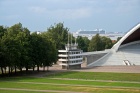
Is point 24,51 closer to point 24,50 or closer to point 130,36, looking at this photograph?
point 24,50

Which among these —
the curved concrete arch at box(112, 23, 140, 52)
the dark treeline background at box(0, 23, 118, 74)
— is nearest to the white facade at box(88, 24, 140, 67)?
the curved concrete arch at box(112, 23, 140, 52)

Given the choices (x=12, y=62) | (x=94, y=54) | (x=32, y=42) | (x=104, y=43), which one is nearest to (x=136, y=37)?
(x=94, y=54)

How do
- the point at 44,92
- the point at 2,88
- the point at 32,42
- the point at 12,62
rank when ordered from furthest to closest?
the point at 32,42
the point at 12,62
the point at 2,88
the point at 44,92

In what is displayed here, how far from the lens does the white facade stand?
68.8 meters

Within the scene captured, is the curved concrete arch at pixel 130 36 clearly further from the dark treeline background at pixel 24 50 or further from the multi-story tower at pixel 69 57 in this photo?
the dark treeline background at pixel 24 50

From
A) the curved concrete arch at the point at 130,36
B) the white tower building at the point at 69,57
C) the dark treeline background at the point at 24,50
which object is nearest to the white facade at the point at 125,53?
the curved concrete arch at the point at 130,36

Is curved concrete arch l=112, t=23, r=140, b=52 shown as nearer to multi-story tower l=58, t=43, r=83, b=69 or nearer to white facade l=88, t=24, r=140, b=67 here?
white facade l=88, t=24, r=140, b=67

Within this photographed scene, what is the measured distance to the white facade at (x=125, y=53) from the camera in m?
68.8

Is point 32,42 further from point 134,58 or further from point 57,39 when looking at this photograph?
point 57,39

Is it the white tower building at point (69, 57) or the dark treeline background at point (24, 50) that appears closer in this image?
the dark treeline background at point (24, 50)

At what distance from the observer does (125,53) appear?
72.1 meters

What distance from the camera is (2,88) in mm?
32969

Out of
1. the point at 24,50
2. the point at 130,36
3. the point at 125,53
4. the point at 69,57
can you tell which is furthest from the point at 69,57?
the point at 125,53

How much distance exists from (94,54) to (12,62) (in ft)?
89.2
